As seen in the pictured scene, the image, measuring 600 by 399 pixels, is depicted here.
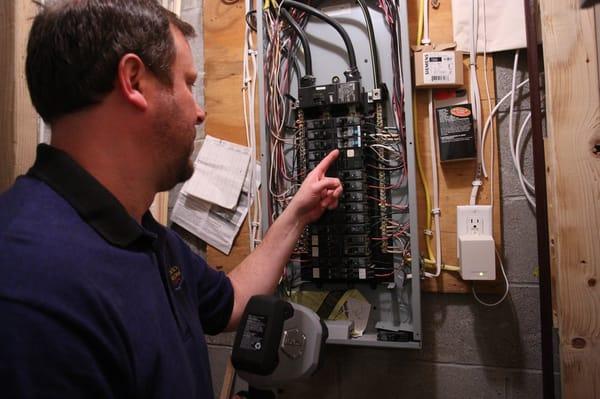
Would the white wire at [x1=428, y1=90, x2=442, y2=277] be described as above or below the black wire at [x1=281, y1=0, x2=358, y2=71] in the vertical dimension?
below

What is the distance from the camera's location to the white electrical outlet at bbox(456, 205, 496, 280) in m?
1.12

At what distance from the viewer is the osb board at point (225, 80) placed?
1518 millimetres

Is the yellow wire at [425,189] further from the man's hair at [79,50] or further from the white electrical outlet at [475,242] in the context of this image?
the man's hair at [79,50]

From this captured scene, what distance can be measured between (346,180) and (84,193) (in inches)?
29.6

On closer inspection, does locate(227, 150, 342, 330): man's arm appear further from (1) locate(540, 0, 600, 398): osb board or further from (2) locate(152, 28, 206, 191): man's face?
(1) locate(540, 0, 600, 398): osb board

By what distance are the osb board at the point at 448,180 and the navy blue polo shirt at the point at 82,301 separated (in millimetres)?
837

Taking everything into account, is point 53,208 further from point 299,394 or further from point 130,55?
point 299,394

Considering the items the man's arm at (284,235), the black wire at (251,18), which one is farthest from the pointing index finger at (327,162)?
the black wire at (251,18)

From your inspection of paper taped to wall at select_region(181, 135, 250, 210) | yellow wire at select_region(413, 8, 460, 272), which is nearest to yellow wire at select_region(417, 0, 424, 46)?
yellow wire at select_region(413, 8, 460, 272)

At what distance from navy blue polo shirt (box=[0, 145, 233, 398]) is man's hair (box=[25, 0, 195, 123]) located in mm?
99

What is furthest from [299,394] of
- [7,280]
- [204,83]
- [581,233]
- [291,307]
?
[204,83]

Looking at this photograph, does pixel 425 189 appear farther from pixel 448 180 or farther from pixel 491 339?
pixel 491 339

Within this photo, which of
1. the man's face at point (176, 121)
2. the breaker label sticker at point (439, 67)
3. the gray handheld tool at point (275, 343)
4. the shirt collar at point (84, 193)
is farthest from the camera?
the breaker label sticker at point (439, 67)

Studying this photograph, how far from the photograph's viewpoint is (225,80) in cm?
154
